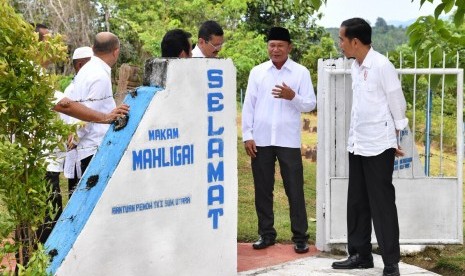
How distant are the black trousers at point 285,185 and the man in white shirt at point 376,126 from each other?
86 cm

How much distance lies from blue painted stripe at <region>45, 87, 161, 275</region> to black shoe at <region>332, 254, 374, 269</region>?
2217mm

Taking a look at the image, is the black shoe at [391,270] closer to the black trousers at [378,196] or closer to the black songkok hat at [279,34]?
the black trousers at [378,196]

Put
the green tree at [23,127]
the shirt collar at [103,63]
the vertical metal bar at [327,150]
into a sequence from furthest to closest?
the vertical metal bar at [327,150] → the shirt collar at [103,63] → the green tree at [23,127]

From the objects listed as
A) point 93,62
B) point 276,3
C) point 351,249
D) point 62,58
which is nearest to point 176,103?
point 93,62

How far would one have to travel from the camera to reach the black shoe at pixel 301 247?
7.84m

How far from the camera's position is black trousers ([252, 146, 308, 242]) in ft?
26.0

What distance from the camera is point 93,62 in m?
6.81

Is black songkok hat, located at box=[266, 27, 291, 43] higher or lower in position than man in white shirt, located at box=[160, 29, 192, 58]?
higher

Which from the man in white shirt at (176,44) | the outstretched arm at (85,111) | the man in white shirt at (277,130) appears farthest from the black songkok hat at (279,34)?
the outstretched arm at (85,111)

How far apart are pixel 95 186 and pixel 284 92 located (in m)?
2.46

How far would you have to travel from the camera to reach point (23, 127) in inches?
183

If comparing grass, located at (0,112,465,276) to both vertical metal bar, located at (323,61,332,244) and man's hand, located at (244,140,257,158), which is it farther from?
man's hand, located at (244,140,257,158)

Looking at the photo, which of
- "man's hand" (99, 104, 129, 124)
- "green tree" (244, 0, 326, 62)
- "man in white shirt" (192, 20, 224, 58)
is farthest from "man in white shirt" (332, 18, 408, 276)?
"green tree" (244, 0, 326, 62)

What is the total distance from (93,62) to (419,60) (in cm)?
308
